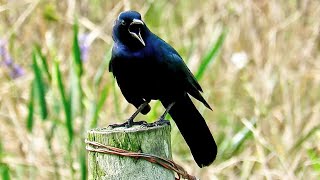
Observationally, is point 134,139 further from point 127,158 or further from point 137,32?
point 137,32

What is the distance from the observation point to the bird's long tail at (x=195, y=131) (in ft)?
9.36

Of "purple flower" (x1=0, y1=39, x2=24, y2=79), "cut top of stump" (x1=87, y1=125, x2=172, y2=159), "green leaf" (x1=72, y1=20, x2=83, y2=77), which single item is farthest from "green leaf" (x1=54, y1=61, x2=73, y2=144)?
"cut top of stump" (x1=87, y1=125, x2=172, y2=159)

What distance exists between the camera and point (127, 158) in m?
2.16

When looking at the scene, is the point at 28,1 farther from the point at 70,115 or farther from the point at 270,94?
the point at 270,94

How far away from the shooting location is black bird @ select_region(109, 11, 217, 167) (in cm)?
280

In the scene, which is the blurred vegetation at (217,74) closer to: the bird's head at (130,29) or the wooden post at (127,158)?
the bird's head at (130,29)

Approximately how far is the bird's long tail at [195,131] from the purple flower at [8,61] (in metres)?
1.62

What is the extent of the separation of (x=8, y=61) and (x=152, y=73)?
182cm

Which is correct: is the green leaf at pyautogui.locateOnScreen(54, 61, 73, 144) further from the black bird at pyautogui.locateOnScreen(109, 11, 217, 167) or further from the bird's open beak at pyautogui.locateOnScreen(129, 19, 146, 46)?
the bird's open beak at pyautogui.locateOnScreen(129, 19, 146, 46)

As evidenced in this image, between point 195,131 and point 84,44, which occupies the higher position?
point 84,44

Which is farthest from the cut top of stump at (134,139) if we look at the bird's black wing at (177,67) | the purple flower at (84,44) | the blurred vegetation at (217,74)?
the purple flower at (84,44)

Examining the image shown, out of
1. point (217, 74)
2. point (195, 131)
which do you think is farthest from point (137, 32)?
point (217, 74)

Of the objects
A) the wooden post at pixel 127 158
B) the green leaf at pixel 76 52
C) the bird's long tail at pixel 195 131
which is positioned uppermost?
the green leaf at pixel 76 52

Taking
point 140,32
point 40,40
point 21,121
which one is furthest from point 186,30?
point 140,32
